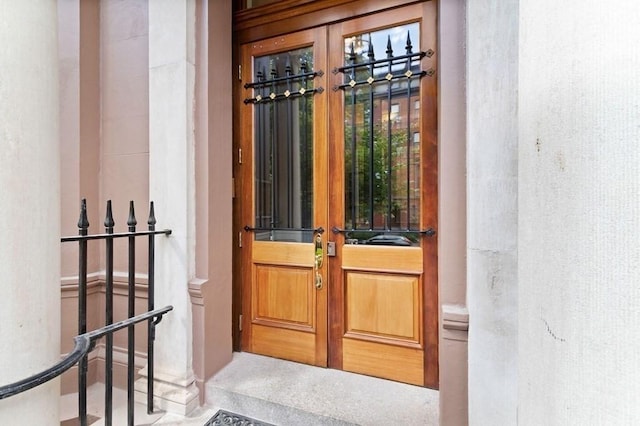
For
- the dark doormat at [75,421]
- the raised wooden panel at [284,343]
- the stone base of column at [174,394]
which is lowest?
the dark doormat at [75,421]

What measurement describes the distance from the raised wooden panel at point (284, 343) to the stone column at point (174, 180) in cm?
51

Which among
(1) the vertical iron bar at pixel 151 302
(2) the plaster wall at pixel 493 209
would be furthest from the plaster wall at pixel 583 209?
(1) the vertical iron bar at pixel 151 302

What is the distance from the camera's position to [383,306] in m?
2.03

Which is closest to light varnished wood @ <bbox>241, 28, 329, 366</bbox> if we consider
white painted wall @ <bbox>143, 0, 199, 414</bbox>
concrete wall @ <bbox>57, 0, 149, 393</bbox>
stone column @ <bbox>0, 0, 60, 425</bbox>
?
white painted wall @ <bbox>143, 0, 199, 414</bbox>

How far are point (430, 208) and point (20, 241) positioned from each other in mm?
1822

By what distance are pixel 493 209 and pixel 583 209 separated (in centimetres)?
81

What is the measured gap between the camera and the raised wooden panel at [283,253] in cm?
222

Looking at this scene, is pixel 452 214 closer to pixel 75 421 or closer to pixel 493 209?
pixel 493 209

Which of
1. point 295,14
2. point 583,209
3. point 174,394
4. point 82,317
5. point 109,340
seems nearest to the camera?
point 583,209

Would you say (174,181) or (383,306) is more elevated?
(174,181)

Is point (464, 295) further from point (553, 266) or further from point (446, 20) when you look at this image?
point (446, 20)

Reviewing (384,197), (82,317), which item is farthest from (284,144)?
(82,317)

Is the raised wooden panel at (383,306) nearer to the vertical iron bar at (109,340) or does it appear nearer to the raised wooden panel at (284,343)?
the raised wooden panel at (284,343)

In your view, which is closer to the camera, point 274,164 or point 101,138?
point 274,164
